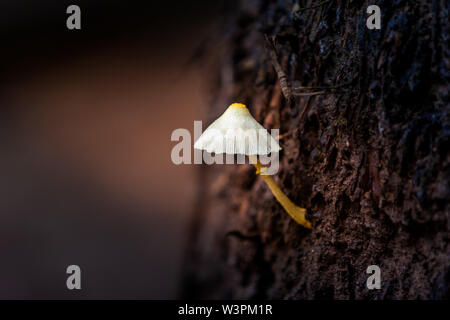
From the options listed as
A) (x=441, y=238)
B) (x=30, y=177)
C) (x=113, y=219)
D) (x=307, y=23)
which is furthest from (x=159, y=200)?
(x=441, y=238)

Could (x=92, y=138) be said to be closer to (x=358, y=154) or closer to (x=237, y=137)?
(x=237, y=137)

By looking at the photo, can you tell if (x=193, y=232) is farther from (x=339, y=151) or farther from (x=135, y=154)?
(x=339, y=151)

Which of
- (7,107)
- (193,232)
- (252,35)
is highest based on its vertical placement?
(252,35)

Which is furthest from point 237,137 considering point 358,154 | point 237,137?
point 358,154

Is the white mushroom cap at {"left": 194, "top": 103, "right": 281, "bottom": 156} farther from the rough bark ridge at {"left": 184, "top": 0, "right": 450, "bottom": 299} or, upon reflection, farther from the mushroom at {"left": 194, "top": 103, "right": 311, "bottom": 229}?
the rough bark ridge at {"left": 184, "top": 0, "right": 450, "bottom": 299}

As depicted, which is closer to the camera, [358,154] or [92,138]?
[358,154]

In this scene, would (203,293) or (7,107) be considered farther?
(203,293)
